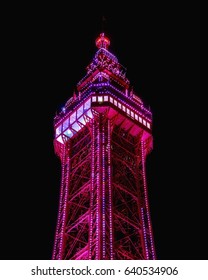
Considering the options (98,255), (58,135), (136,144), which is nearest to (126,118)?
(136,144)

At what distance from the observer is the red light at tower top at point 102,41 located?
200 feet

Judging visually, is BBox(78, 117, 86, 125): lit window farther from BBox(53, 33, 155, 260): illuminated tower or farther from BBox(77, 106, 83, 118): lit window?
BBox(77, 106, 83, 118): lit window

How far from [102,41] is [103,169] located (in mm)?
18076

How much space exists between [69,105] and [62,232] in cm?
1206

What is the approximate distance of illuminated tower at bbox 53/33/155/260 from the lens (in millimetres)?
44219

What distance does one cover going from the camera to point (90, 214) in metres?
44.2

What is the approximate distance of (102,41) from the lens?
61.0 metres

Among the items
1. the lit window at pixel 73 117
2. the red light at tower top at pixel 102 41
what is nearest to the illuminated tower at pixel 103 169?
the lit window at pixel 73 117

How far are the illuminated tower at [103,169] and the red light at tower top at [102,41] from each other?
2848mm

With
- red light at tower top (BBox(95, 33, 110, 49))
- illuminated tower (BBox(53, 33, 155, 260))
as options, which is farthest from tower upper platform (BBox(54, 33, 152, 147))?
red light at tower top (BBox(95, 33, 110, 49))

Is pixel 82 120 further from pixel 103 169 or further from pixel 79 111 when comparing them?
pixel 103 169
